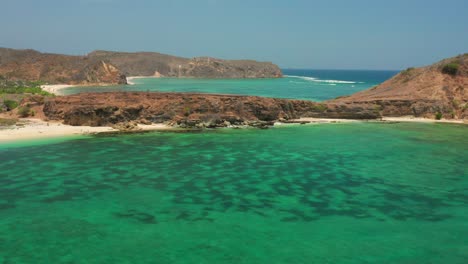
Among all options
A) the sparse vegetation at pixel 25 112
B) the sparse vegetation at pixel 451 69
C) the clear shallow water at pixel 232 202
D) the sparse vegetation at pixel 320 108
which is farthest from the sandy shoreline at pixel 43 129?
the sparse vegetation at pixel 451 69

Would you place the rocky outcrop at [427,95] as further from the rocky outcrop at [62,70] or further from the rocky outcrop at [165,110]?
the rocky outcrop at [62,70]

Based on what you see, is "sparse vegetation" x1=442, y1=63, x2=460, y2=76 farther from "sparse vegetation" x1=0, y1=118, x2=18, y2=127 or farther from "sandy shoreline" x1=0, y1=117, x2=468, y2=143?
"sparse vegetation" x1=0, y1=118, x2=18, y2=127

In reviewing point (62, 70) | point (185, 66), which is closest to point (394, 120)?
point (62, 70)

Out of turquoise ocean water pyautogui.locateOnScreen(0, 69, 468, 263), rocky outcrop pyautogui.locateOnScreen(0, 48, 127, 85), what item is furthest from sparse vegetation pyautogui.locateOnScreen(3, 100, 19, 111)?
rocky outcrop pyautogui.locateOnScreen(0, 48, 127, 85)

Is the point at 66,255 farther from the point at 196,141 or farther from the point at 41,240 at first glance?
the point at 196,141

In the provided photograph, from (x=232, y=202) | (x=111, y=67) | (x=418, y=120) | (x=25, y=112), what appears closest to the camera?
(x=232, y=202)

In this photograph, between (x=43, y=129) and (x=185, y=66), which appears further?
(x=185, y=66)

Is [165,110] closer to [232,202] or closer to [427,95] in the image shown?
[232,202]
